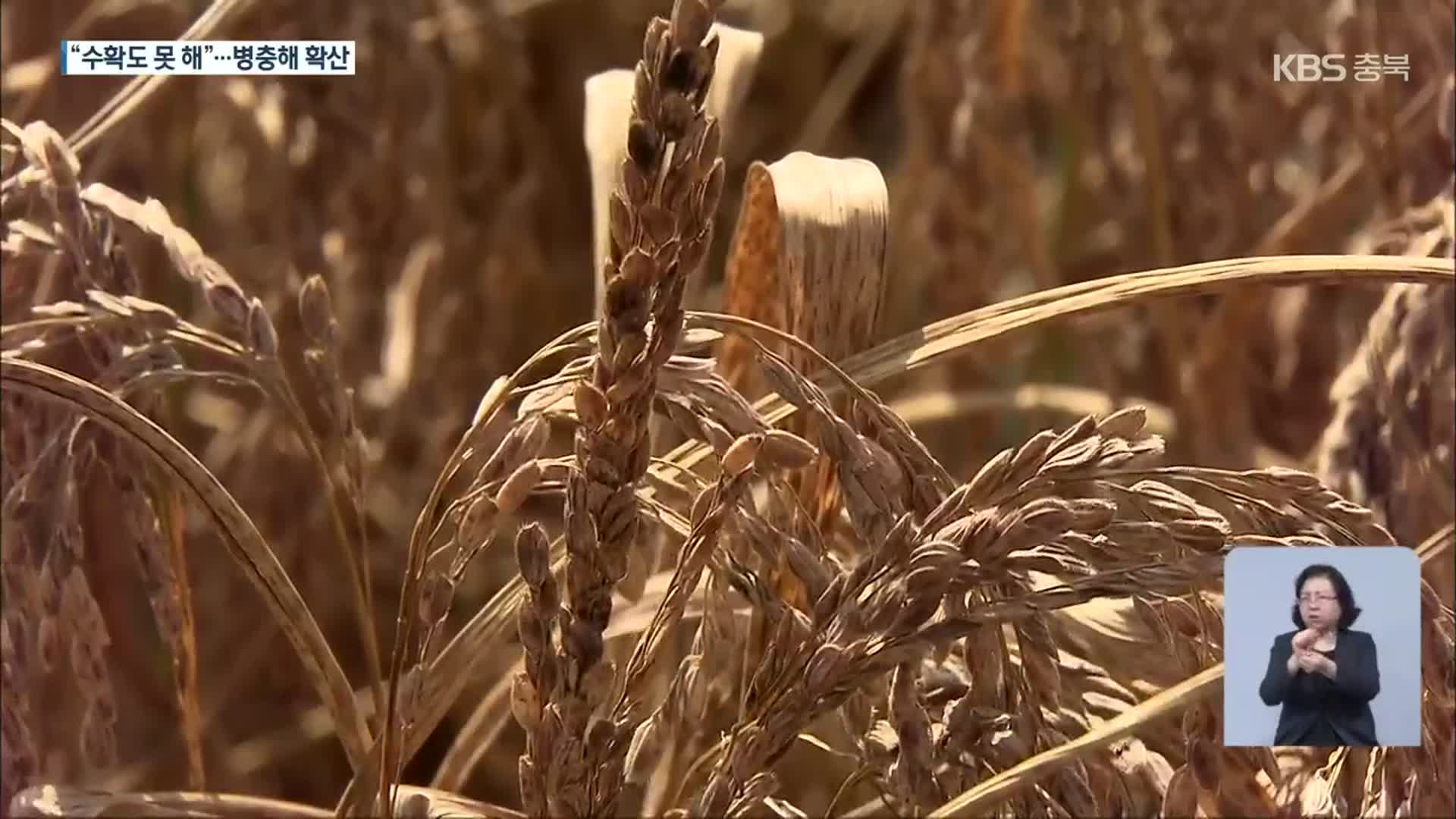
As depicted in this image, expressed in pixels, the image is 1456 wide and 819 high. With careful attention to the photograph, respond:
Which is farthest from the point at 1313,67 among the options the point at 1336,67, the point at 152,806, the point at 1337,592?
the point at 152,806

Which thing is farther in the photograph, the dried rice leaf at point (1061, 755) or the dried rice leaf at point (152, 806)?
the dried rice leaf at point (152, 806)

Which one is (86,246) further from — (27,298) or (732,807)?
(732,807)

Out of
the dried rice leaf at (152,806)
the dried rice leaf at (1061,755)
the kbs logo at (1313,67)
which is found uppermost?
the kbs logo at (1313,67)

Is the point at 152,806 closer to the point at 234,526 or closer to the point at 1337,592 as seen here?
the point at 234,526

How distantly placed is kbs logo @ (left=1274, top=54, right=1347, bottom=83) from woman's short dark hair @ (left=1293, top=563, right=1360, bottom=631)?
0.21 metres

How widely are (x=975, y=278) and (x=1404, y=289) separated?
209 millimetres

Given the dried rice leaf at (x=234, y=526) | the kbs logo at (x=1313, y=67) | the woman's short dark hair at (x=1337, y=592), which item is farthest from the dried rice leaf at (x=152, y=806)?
the kbs logo at (x=1313, y=67)

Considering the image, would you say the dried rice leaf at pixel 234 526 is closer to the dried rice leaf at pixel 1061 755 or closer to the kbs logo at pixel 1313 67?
the dried rice leaf at pixel 1061 755

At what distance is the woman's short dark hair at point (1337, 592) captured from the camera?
466 mm

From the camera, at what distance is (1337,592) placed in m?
0.47

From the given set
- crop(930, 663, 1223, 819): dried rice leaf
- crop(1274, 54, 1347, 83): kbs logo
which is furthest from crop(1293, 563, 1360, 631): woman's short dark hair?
crop(1274, 54, 1347, 83): kbs logo

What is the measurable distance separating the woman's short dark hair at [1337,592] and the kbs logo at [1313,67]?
0.21m

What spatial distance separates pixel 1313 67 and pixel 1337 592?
0.22 metres

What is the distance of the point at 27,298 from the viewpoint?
545 mm
